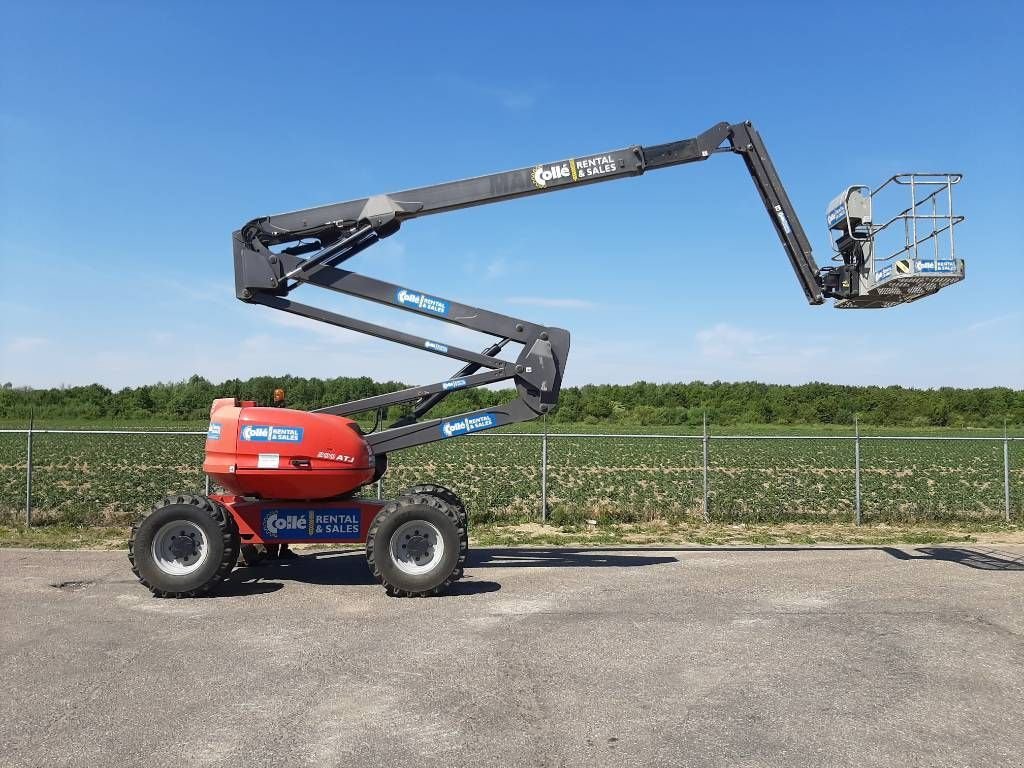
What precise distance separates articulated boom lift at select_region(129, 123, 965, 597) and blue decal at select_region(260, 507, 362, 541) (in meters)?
0.02

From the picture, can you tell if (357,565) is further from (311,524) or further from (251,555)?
(311,524)

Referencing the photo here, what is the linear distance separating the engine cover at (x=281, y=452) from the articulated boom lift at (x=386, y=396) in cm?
2

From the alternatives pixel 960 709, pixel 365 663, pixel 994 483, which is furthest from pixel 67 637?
pixel 994 483

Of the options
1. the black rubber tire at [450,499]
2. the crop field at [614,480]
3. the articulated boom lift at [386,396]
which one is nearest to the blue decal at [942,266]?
the articulated boom lift at [386,396]

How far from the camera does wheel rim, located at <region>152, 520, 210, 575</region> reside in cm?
843

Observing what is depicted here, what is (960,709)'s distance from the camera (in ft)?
16.7

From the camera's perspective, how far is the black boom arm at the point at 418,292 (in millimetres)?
9328

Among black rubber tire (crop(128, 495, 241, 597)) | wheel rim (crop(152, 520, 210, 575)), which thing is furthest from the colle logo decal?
wheel rim (crop(152, 520, 210, 575))

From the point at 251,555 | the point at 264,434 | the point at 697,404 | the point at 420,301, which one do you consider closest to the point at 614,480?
the point at 251,555

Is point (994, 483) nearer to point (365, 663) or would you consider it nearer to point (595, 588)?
point (595, 588)

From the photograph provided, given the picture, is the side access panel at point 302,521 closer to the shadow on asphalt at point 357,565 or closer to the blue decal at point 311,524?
the blue decal at point 311,524

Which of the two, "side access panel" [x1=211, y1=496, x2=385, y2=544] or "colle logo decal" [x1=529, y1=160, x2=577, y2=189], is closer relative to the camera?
"side access panel" [x1=211, y1=496, x2=385, y2=544]

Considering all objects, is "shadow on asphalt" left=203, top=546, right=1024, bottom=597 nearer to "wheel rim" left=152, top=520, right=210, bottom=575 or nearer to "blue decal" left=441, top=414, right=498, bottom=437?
"wheel rim" left=152, top=520, right=210, bottom=575

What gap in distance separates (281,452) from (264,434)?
29cm
